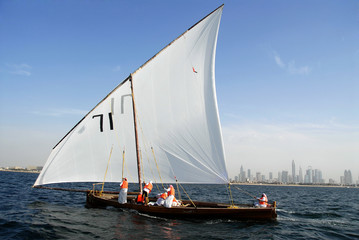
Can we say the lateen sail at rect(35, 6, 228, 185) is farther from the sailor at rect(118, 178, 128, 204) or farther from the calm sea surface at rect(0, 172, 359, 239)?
the calm sea surface at rect(0, 172, 359, 239)

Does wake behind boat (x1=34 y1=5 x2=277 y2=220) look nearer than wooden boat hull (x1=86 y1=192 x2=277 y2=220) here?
No

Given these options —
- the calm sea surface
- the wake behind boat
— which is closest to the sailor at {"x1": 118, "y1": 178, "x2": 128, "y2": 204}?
the wake behind boat

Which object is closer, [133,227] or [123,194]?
[133,227]

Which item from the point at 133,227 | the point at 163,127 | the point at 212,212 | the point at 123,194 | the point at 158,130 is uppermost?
the point at 163,127

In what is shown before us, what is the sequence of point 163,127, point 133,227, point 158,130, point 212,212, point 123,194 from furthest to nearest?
point 158,130, point 163,127, point 123,194, point 212,212, point 133,227

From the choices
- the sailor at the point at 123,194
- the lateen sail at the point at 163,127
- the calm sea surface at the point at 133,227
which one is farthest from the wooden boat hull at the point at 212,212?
the lateen sail at the point at 163,127

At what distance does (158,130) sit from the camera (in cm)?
1816

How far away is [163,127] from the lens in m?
18.0

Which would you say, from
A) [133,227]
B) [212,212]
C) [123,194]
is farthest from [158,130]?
[133,227]

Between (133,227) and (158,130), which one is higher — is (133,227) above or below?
below

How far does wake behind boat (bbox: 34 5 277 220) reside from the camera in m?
17.4

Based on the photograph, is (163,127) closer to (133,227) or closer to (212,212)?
(212,212)

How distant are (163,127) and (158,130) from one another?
47 centimetres

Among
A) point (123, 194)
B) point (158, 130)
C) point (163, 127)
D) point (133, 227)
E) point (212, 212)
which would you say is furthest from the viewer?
point (158, 130)
